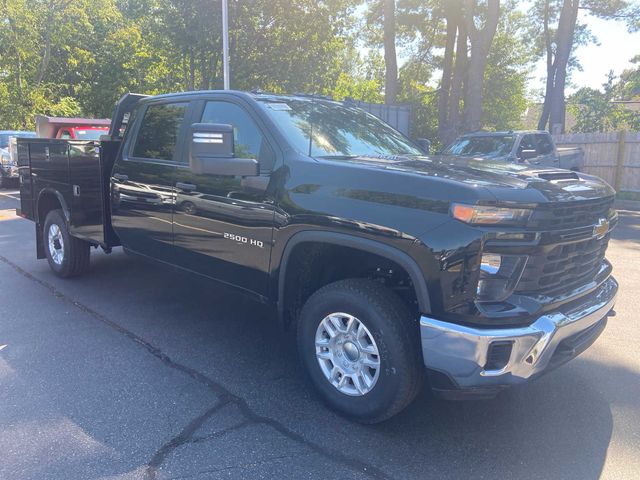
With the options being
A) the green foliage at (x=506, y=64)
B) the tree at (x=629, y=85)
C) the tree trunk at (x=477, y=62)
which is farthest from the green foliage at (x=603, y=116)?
the tree trunk at (x=477, y=62)

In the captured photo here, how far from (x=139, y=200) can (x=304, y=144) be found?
191 centimetres

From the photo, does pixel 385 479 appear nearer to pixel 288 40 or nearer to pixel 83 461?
pixel 83 461

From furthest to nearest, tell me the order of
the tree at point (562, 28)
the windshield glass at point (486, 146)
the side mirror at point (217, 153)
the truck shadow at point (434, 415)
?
the tree at point (562, 28)
the windshield glass at point (486, 146)
the side mirror at point (217, 153)
the truck shadow at point (434, 415)

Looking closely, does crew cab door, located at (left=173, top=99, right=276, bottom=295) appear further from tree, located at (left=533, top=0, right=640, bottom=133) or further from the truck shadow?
tree, located at (left=533, top=0, right=640, bottom=133)

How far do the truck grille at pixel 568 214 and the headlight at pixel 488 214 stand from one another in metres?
0.07

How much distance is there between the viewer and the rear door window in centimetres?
452

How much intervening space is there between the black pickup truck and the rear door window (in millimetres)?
17

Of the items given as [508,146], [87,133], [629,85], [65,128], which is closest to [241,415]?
[508,146]

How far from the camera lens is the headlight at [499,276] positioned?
269cm

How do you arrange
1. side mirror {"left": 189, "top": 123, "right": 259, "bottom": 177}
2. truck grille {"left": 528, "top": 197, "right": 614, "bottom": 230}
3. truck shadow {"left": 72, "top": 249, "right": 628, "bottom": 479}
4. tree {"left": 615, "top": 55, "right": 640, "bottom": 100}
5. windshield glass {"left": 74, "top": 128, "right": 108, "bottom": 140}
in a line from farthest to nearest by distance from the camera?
1. tree {"left": 615, "top": 55, "right": 640, "bottom": 100}
2. windshield glass {"left": 74, "top": 128, "right": 108, "bottom": 140}
3. side mirror {"left": 189, "top": 123, "right": 259, "bottom": 177}
4. truck shadow {"left": 72, "top": 249, "right": 628, "bottom": 479}
5. truck grille {"left": 528, "top": 197, "right": 614, "bottom": 230}

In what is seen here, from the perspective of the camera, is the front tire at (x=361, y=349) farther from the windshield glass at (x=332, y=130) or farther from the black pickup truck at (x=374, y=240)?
the windshield glass at (x=332, y=130)

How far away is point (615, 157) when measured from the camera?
52.6 ft

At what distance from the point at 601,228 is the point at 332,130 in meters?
1.95

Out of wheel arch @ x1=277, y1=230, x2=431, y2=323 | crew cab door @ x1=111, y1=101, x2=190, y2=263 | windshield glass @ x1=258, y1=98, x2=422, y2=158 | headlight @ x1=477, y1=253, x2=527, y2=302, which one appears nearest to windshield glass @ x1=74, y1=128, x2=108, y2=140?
crew cab door @ x1=111, y1=101, x2=190, y2=263
